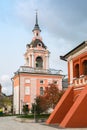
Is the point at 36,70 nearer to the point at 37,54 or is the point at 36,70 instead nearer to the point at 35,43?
the point at 37,54

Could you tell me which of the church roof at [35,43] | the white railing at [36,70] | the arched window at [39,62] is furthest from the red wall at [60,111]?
the church roof at [35,43]


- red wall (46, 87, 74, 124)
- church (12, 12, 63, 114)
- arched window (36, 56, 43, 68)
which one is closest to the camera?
red wall (46, 87, 74, 124)

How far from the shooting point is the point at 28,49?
2916 inches

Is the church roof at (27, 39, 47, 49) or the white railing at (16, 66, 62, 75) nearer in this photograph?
the white railing at (16, 66, 62, 75)

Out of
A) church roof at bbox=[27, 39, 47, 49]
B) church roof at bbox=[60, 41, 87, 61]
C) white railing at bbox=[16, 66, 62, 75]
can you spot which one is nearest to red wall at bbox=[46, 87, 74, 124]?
church roof at bbox=[60, 41, 87, 61]

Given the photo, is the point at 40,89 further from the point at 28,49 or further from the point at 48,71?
the point at 28,49

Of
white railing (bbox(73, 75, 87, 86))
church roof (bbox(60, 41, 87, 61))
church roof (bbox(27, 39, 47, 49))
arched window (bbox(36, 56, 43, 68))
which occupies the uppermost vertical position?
church roof (bbox(27, 39, 47, 49))

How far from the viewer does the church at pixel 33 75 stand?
69000 millimetres

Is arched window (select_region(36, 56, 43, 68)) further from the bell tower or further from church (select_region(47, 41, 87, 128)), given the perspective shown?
church (select_region(47, 41, 87, 128))

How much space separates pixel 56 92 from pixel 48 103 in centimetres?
325

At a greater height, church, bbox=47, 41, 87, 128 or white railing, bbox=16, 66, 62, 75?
white railing, bbox=16, 66, 62, 75

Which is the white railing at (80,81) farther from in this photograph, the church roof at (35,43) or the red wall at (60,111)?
the church roof at (35,43)

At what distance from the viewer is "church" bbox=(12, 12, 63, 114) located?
69000 mm

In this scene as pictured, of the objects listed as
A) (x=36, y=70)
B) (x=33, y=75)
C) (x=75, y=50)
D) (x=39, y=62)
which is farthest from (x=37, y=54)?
(x=75, y=50)
